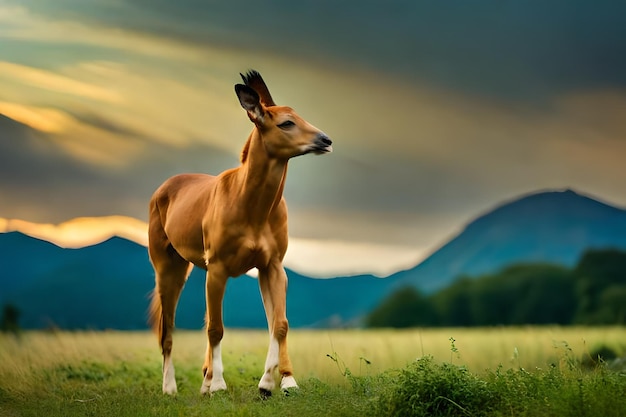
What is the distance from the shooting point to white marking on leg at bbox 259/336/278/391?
10.2 meters

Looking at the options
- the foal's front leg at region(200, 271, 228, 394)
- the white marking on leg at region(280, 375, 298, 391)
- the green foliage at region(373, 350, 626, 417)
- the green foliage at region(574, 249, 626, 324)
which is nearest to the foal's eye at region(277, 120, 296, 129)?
the foal's front leg at region(200, 271, 228, 394)

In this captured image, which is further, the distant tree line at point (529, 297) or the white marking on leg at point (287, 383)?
the distant tree line at point (529, 297)

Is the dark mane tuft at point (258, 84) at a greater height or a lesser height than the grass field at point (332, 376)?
greater

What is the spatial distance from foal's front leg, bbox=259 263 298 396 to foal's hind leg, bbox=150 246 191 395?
2472 mm

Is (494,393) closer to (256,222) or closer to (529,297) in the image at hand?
(256,222)

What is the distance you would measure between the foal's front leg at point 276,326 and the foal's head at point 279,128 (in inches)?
55.5

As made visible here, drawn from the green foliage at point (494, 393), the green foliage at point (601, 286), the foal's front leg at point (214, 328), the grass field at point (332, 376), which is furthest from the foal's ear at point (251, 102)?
the green foliage at point (601, 286)

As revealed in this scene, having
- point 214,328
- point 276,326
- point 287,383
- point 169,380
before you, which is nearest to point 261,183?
point 276,326

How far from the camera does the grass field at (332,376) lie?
27.1 feet

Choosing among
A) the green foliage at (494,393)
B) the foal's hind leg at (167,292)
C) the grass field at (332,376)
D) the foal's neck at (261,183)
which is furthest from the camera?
the foal's hind leg at (167,292)

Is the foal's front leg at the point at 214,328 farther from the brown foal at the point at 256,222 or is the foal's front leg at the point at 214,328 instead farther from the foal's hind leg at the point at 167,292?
the foal's hind leg at the point at 167,292

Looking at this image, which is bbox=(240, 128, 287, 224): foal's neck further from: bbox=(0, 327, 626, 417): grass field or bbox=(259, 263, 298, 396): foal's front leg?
bbox=(0, 327, 626, 417): grass field

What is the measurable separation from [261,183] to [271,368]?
6.92ft

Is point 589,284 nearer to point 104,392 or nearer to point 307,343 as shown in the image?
point 307,343
